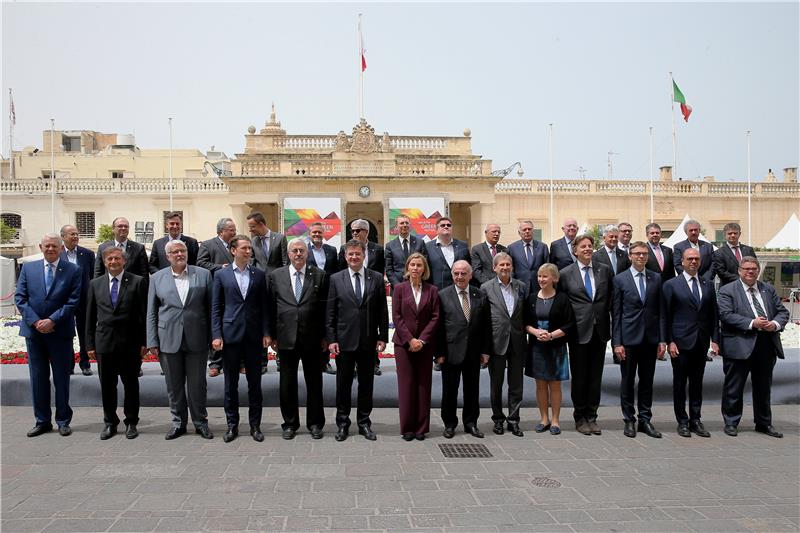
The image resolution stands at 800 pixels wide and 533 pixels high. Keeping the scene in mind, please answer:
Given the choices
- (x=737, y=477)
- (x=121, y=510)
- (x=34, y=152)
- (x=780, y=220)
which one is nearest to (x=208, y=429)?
(x=121, y=510)

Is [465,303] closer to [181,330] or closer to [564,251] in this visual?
[564,251]

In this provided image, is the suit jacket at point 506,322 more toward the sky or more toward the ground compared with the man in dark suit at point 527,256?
more toward the ground

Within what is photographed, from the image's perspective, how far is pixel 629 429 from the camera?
6.43 metres

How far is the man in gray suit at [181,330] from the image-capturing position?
20.2 ft

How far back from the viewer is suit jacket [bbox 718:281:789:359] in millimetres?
6496

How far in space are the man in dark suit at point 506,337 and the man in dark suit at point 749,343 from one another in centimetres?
219

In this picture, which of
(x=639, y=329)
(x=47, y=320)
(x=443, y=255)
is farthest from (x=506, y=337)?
(x=47, y=320)

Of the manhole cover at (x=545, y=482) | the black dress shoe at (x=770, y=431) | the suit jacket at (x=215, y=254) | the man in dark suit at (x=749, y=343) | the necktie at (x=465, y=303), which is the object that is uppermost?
the suit jacket at (x=215, y=254)

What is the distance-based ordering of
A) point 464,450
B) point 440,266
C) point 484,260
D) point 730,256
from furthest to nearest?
point 730,256 → point 484,260 → point 440,266 → point 464,450

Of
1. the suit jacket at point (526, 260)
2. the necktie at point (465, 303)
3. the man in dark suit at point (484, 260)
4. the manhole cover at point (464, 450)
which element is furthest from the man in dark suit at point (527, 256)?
the manhole cover at point (464, 450)

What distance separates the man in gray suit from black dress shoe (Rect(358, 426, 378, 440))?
4.90 feet

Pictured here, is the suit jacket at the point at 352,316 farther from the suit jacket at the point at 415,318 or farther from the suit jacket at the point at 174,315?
the suit jacket at the point at 174,315

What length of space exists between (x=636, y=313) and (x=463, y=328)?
1822 millimetres

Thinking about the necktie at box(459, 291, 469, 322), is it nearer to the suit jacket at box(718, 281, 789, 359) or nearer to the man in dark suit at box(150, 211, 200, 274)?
the suit jacket at box(718, 281, 789, 359)
